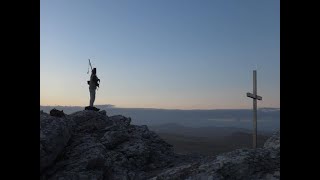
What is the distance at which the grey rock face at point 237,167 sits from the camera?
9.60 metres

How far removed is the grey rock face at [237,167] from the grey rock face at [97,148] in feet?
10.5

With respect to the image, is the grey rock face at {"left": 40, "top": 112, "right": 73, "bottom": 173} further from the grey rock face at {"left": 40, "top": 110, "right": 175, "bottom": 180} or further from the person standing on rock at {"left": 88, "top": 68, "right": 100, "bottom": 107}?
the person standing on rock at {"left": 88, "top": 68, "right": 100, "bottom": 107}

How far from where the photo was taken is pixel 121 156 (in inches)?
566

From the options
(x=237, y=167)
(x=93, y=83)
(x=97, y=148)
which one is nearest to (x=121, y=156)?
(x=97, y=148)

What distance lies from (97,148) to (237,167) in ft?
18.9

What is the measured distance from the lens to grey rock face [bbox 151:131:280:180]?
960 centimetres

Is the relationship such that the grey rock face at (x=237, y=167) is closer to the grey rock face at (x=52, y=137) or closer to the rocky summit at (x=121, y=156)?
the rocky summit at (x=121, y=156)

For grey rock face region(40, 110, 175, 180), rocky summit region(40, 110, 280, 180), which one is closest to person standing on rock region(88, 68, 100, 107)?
rocky summit region(40, 110, 280, 180)

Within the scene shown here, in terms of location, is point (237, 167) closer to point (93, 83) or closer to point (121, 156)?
point (121, 156)

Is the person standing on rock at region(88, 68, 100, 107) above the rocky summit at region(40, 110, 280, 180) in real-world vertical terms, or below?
above
